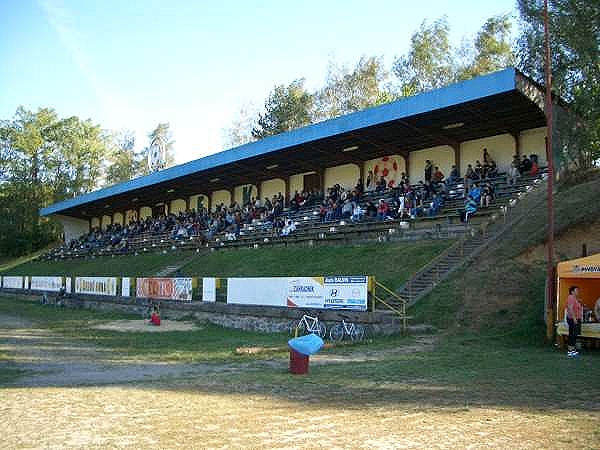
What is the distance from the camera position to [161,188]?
168 ft

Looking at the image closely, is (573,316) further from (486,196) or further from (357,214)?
(357,214)

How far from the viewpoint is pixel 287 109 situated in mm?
65562

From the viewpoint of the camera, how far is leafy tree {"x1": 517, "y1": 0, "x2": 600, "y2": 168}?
22.4 m

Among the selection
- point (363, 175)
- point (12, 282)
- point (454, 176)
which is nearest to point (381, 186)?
point (363, 175)

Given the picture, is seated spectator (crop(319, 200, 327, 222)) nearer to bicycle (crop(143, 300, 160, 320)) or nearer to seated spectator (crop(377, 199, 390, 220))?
seated spectator (crop(377, 199, 390, 220))

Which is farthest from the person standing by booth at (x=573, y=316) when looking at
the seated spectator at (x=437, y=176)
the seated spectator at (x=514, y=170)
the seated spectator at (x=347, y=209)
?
the seated spectator at (x=347, y=209)

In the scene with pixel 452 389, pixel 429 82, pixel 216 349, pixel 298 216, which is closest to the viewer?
pixel 452 389

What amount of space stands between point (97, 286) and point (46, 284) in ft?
26.1

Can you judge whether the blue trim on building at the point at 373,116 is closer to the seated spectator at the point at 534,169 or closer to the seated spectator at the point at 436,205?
the seated spectator at the point at 436,205

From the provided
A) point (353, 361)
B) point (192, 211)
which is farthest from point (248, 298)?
point (192, 211)

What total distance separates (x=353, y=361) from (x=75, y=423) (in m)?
7.02

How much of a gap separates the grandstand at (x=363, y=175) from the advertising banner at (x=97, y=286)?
7538 millimetres

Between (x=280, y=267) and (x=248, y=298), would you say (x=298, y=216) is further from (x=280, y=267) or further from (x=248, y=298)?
(x=248, y=298)

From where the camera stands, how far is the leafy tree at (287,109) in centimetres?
6531
